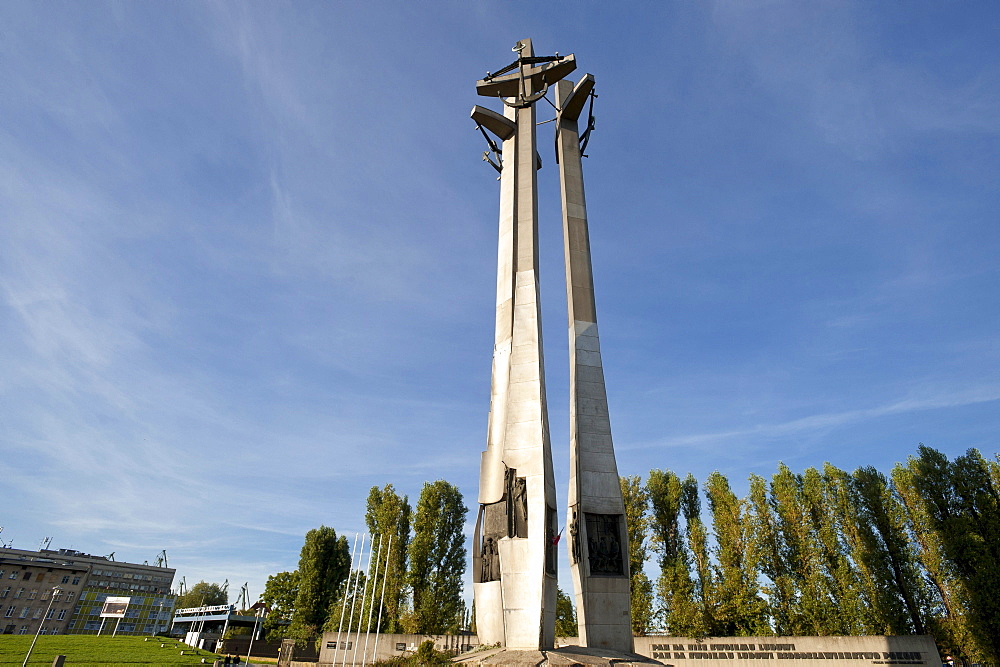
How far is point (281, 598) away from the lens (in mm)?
41562

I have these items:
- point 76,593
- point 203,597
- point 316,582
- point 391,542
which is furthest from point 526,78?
point 203,597

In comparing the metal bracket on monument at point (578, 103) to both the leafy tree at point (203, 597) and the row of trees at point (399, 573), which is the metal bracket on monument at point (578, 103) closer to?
the row of trees at point (399, 573)

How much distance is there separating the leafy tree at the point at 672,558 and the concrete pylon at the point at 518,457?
474 inches

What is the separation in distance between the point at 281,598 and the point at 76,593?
40619 mm

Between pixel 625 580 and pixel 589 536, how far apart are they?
162cm

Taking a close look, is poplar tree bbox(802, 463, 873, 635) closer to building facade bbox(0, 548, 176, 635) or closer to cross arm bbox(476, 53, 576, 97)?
cross arm bbox(476, 53, 576, 97)

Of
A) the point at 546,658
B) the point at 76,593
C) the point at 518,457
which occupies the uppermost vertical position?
the point at 76,593

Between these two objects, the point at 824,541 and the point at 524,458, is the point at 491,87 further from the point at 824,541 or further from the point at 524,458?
the point at 824,541

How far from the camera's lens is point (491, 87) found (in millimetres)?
24906

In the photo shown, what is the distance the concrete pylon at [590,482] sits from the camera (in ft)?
54.4

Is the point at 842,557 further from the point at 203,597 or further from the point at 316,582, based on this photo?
the point at 203,597

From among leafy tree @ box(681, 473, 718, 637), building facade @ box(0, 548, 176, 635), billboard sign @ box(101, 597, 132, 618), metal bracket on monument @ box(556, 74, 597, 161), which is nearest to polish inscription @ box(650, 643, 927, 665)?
leafy tree @ box(681, 473, 718, 637)

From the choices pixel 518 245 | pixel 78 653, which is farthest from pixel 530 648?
pixel 78 653

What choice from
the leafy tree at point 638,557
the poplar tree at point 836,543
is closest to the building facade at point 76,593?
the leafy tree at point 638,557
